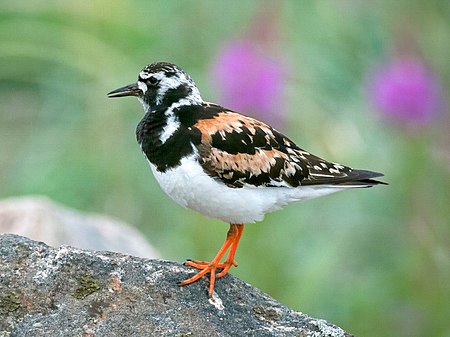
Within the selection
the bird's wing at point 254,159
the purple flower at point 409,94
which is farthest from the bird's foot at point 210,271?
the purple flower at point 409,94

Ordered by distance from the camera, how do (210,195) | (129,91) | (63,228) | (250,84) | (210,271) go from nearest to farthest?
(210,271) → (210,195) → (129,91) → (63,228) → (250,84)

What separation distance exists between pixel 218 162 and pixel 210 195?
0.18 meters

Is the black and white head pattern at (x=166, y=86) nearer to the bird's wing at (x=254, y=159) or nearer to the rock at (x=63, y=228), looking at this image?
the bird's wing at (x=254, y=159)

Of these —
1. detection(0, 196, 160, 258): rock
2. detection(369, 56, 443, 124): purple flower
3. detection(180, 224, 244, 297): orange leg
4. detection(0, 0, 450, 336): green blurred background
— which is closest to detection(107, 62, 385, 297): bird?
detection(180, 224, 244, 297): orange leg

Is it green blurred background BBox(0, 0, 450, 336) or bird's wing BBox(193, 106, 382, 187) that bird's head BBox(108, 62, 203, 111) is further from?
green blurred background BBox(0, 0, 450, 336)

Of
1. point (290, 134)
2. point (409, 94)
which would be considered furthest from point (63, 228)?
point (290, 134)

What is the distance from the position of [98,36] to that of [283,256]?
4184 millimetres

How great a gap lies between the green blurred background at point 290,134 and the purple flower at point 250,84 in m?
0.09

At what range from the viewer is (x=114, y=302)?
192 inches

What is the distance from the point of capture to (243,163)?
559 cm

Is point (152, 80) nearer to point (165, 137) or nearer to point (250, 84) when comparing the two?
point (165, 137)

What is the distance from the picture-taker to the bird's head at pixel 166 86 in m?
5.78

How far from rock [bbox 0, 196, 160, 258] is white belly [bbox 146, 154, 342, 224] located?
1.82 meters

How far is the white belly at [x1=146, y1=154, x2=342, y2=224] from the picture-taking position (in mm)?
5414
